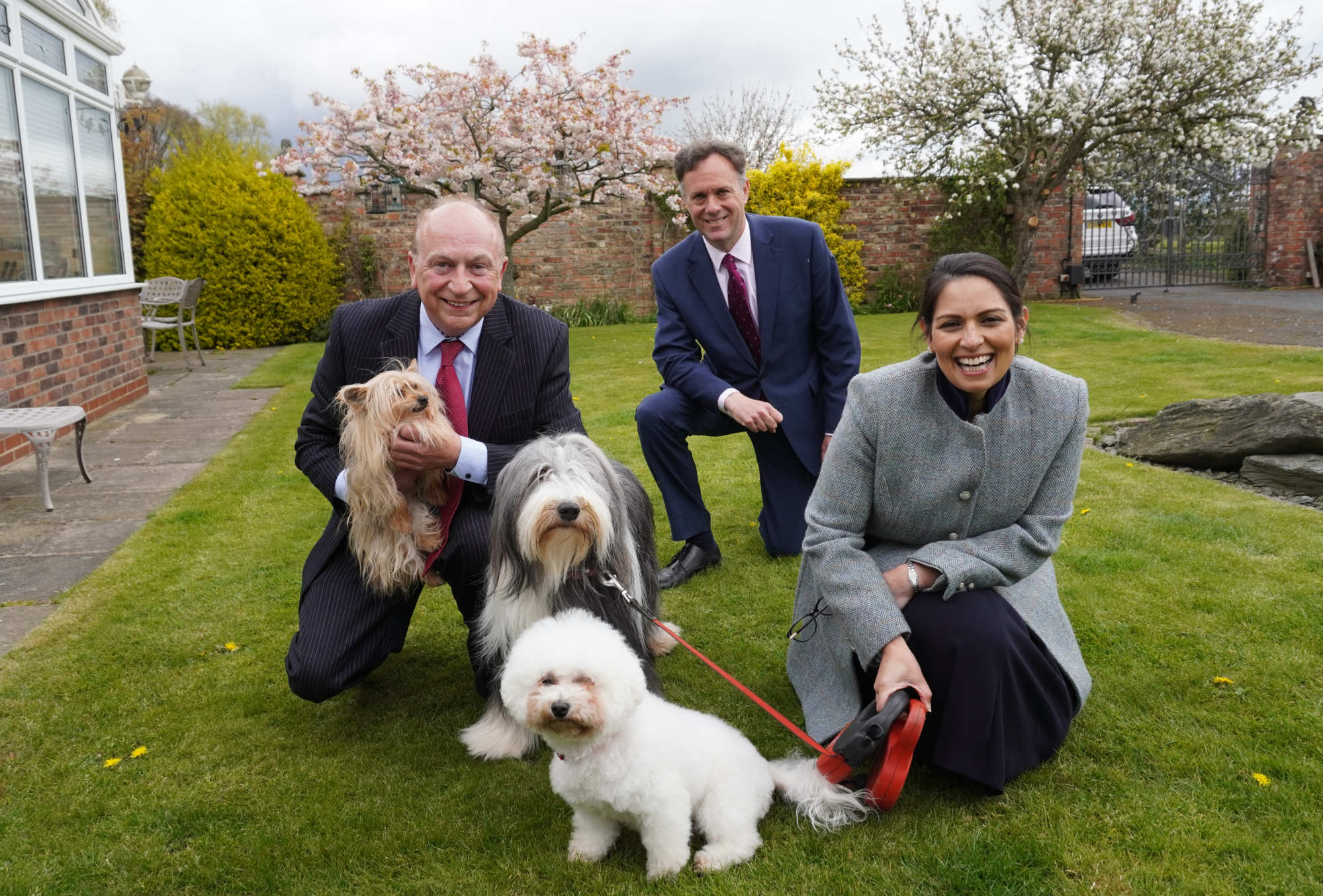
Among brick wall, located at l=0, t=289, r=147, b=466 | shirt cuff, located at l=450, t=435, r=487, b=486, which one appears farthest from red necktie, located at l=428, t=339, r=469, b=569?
brick wall, located at l=0, t=289, r=147, b=466

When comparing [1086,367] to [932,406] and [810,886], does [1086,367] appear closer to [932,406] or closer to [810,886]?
[932,406]

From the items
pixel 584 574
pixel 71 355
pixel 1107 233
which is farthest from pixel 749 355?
pixel 1107 233

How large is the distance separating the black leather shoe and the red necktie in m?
1.45

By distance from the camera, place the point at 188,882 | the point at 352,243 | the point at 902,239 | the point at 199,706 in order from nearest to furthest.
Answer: the point at 188,882
the point at 199,706
the point at 352,243
the point at 902,239

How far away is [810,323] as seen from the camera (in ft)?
14.7

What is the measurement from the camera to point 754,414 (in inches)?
162

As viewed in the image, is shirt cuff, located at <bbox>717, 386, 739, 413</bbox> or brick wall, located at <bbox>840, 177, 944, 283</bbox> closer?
shirt cuff, located at <bbox>717, 386, 739, 413</bbox>

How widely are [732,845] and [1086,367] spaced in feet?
27.3

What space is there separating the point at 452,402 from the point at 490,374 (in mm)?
153

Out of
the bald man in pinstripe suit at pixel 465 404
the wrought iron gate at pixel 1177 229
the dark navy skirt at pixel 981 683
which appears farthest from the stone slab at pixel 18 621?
the wrought iron gate at pixel 1177 229

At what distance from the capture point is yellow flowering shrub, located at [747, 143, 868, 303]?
15844 millimetres

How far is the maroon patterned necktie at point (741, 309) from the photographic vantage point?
4445 mm

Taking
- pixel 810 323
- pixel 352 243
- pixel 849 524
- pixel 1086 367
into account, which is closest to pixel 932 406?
pixel 849 524

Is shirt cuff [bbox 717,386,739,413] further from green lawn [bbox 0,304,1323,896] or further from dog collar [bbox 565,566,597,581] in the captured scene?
dog collar [bbox 565,566,597,581]
